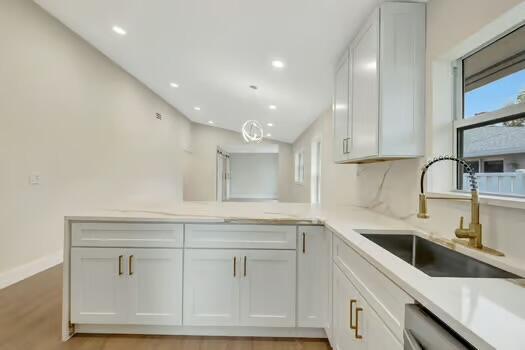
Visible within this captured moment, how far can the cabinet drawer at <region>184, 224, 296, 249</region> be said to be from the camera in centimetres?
188

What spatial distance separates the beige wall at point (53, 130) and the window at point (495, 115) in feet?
8.40

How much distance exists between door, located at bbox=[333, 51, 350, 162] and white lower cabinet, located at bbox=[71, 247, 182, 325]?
1.54m

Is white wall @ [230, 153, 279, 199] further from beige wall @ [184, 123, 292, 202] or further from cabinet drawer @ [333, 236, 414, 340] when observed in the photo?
cabinet drawer @ [333, 236, 414, 340]

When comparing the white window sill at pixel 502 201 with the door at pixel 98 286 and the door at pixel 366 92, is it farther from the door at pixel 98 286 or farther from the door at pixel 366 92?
the door at pixel 98 286

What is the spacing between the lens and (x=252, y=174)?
1356 cm

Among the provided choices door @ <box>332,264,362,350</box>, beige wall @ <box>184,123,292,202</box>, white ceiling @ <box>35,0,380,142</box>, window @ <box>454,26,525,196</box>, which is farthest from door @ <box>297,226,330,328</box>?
beige wall @ <box>184,123,292,202</box>

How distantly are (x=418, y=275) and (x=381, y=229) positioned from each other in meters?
0.71

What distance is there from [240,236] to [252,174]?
11.7m

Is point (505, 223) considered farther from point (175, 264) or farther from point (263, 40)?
point (263, 40)

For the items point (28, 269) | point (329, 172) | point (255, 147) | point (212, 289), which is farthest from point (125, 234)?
point (255, 147)

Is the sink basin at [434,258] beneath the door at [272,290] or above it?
above

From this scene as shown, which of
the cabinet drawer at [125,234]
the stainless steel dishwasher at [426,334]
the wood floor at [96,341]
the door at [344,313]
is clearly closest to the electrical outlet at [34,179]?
the wood floor at [96,341]

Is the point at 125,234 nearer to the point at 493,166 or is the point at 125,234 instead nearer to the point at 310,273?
the point at 310,273

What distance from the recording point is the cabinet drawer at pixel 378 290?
3.02 ft
